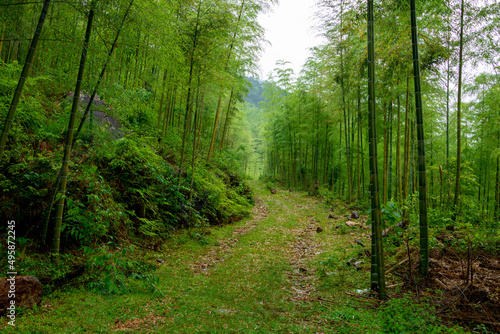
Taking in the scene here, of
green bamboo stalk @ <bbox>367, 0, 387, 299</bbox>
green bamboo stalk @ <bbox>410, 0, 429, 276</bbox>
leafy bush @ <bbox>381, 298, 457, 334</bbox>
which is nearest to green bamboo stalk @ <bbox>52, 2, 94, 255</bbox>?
green bamboo stalk @ <bbox>367, 0, 387, 299</bbox>

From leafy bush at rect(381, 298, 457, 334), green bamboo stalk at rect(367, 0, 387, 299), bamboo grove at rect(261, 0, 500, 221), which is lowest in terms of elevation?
leafy bush at rect(381, 298, 457, 334)

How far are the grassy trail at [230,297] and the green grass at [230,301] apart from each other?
0.01 metres

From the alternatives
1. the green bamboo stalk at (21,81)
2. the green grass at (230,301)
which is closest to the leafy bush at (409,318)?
the green grass at (230,301)

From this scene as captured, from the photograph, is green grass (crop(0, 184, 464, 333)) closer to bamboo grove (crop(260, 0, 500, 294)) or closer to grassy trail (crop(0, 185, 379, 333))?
grassy trail (crop(0, 185, 379, 333))

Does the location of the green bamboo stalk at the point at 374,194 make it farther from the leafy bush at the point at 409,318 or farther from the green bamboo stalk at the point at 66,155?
the green bamboo stalk at the point at 66,155

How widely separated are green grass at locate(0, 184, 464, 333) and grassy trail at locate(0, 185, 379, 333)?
0.01m

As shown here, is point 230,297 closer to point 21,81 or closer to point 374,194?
point 374,194

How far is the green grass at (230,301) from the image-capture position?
2.58m

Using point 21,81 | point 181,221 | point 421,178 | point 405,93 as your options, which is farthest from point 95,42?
point 405,93

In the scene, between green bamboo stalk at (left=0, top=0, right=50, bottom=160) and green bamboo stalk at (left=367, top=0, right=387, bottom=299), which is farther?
green bamboo stalk at (left=367, top=0, right=387, bottom=299)

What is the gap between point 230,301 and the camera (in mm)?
3484

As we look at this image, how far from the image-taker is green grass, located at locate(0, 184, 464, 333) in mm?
2578

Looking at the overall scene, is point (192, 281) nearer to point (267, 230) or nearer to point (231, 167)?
point (267, 230)

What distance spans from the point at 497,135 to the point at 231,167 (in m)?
11.6
